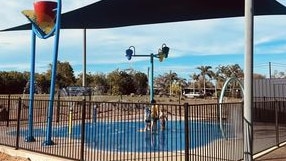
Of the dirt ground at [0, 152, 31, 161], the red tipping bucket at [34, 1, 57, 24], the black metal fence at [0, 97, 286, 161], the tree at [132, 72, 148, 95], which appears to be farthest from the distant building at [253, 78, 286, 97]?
the tree at [132, 72, 148, 95]

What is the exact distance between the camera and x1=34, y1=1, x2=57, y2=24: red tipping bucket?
594 inches

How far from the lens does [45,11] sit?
1510cm

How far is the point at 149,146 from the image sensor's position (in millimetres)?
10812

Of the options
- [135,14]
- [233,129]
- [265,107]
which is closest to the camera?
[233,129]

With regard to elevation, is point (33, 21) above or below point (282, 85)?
above

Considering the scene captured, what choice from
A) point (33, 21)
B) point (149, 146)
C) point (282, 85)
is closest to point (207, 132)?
point (149, 146)

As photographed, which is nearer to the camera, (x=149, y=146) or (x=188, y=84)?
(x=149, y=146)

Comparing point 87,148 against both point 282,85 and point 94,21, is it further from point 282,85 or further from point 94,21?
point 282,85

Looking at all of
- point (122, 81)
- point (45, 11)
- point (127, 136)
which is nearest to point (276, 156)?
point (127, 136)

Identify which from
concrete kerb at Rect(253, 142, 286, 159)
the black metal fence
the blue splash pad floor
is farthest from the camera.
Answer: concrete kerb at Rect(253, 142, 286, 159)

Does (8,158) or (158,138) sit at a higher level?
(158,138)

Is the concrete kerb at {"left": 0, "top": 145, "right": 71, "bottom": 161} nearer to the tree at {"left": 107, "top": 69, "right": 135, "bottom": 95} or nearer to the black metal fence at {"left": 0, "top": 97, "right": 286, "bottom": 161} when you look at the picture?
the black metal fence at {"left": 0, "top": 97, "right": 286, "bottom": 161}

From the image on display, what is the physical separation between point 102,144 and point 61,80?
246 feet

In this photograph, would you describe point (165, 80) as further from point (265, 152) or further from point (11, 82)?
point (265, 152)
